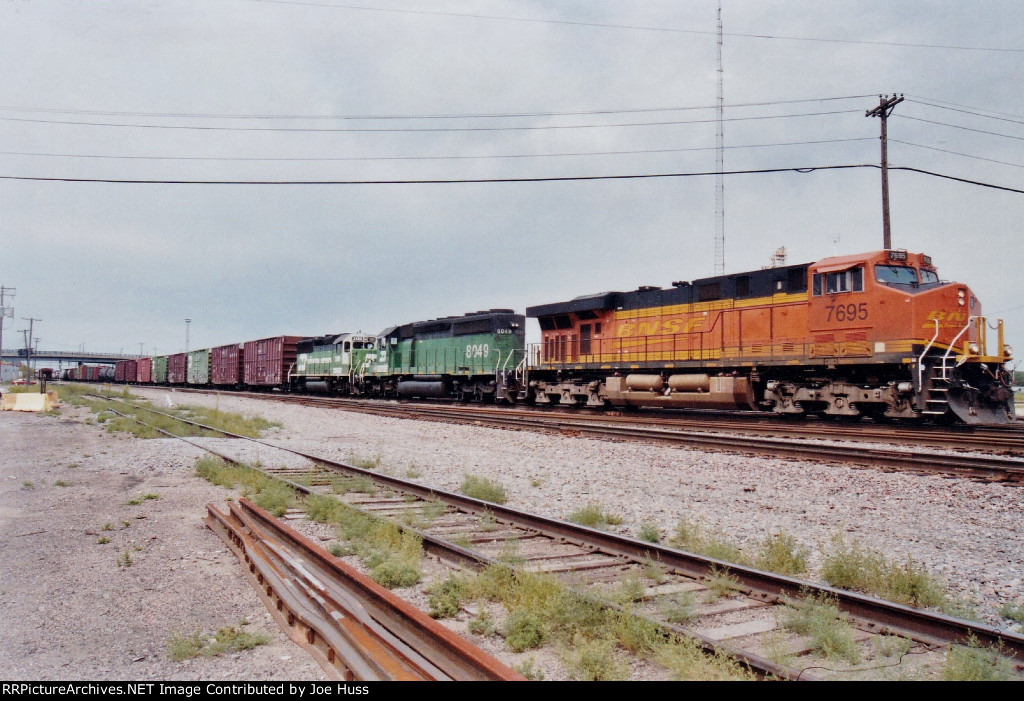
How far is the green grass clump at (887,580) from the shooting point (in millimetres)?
4301

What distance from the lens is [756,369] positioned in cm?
1628

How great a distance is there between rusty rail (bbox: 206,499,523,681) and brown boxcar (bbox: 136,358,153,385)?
7354 cm

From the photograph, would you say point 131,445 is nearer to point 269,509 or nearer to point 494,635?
point 269,509

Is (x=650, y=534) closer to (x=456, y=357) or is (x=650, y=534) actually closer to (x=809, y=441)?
(x=809, y=441)

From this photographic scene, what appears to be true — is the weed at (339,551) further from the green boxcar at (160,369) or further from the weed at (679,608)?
the green boxcar at (160,369)

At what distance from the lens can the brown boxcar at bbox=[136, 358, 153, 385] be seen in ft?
230

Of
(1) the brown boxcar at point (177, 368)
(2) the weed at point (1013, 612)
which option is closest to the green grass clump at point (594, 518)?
(2) the weed at point (1013, 612)

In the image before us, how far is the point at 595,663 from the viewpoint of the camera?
324 centimetres

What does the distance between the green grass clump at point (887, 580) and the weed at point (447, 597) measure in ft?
8.61

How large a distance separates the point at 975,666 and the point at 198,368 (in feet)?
195

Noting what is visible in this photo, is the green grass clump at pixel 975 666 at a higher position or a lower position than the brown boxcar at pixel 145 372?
lower

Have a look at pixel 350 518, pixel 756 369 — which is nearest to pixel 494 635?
pixel 350 518

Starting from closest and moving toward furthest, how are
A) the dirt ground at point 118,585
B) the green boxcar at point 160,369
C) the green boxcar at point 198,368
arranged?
1. the dirt ground at point 118,585
2. the green boxcar at point 198,368
3. the green boxcar at point 160,369

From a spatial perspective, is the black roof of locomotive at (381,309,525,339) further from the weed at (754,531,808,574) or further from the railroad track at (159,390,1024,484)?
the weed at (754,531,808,574)
